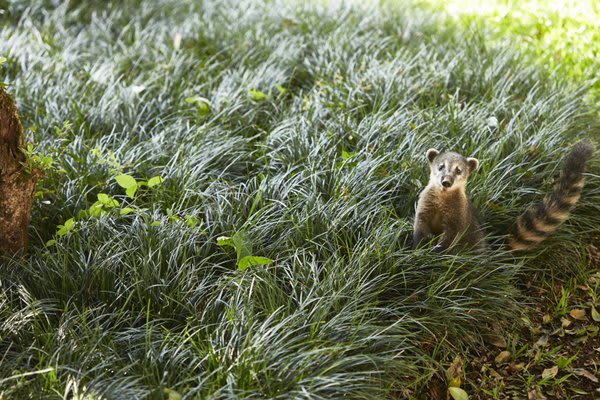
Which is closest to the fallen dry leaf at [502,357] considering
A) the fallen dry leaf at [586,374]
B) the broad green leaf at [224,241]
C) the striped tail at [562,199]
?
the fallen dry leaf at [586,374]

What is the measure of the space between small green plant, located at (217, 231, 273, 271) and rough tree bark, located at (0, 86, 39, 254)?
121cm

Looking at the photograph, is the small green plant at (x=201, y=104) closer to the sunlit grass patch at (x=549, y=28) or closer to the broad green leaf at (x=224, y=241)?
the broad green leaf at (x=224, y=241)

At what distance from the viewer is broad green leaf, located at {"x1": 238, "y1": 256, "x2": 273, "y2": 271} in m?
3.76

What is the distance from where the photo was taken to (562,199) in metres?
4.07

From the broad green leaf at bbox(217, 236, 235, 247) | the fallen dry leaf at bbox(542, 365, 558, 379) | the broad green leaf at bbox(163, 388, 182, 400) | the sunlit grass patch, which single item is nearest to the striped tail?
the fallen dry leaf at bbox(542, 365, 558, 379)

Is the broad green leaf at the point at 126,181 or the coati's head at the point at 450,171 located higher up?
the coati's head at the point at 450,171

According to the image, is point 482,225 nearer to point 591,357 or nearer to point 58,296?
point 591,357

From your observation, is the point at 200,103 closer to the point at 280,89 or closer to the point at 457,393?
the point at 280,89

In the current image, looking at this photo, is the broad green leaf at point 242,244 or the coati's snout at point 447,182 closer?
the broad green leaf at point 242,244

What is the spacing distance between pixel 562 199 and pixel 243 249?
190cm

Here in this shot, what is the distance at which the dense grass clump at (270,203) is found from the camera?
3.42 meters

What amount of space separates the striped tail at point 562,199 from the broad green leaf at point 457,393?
110cm

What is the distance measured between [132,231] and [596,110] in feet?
12.6

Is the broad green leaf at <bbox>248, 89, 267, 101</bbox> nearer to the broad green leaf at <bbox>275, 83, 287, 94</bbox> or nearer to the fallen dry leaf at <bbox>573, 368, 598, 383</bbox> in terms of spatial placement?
the broad green leaf at <bbox>275, 83, 287, 94</bbox>
